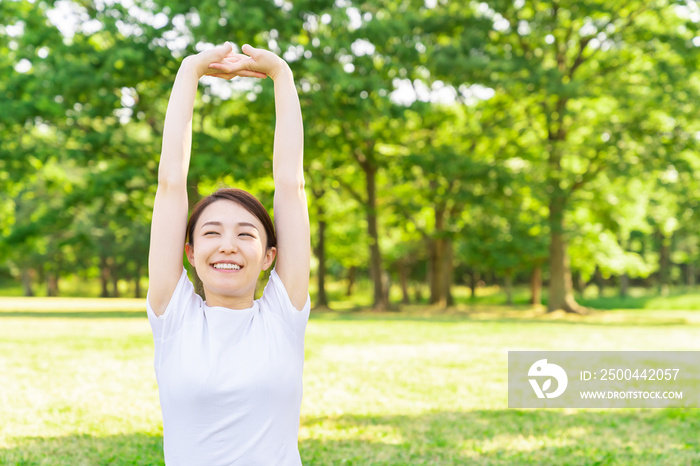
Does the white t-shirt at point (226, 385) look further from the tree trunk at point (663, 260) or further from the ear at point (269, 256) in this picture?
the tree trunk at point (663, 260)

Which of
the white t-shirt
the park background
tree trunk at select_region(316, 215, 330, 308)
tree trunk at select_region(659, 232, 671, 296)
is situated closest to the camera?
the white t-shirt

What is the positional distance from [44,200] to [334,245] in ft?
52.3

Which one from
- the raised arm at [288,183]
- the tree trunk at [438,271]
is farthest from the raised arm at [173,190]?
the tree trunk at [438,271]

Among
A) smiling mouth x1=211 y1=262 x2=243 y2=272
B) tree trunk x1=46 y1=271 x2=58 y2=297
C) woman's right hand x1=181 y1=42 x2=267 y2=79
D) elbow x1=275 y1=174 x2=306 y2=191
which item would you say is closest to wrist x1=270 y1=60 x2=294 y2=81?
woman's right hand x1=181 y1=42 x2=267 y2=79

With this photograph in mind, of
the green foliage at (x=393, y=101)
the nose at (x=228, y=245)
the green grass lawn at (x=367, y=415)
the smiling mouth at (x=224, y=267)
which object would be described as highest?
the green foliage at (x=393, y=101)

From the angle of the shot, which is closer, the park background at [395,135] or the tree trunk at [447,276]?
the park background at [395,135]

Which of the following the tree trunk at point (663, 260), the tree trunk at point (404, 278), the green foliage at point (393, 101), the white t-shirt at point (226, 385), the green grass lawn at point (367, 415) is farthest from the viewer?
the tree trunk at point (663, 260)

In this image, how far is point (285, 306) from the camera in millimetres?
2408

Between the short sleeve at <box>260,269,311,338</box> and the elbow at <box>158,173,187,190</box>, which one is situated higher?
the elbow at <box>158,173,187,190</box>

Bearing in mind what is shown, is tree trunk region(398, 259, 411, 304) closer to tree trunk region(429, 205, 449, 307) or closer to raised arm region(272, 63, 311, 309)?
tree trunk region(429, 205, 449, 307)

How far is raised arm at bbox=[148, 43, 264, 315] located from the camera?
239 cm

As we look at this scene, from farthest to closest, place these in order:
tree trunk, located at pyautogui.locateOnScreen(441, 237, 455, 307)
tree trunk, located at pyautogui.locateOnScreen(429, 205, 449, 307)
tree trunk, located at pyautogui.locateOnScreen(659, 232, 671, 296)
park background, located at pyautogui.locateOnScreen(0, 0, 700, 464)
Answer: tree trunk, located at pyautogui.locateOnScreen(659, 232, 671, 296) → tree trunk, located at pyautogui.locateOnScreen(429, 205, 449, 307) → tree trunk, located at pyautogui.locateOnScreen(441, 237, 455, 307) → park background, located at pyautogui.locateOnScreen(0, 0, 700, 464)

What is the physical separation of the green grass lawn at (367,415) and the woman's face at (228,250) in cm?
355

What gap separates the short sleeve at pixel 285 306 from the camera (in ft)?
7.87
